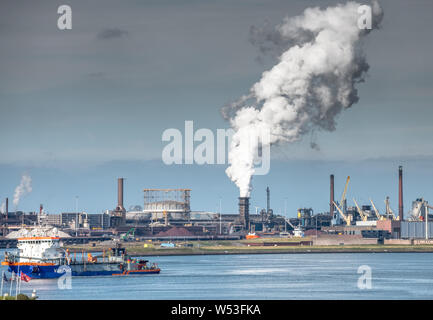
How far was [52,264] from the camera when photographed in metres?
118

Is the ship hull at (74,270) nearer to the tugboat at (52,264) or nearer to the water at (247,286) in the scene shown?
the tugboat at (52,264)

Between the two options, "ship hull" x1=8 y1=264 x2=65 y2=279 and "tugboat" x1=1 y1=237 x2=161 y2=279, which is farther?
"tugboat" x1=1 y1=237 x2=161 y2=279

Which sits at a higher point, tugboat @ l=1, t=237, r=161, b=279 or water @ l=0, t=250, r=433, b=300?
tugboat @ l=1, t=237, r=161, b=279

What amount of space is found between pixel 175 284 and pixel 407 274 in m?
40.1

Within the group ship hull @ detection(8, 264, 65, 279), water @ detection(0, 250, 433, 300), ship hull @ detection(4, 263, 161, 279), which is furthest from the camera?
ship hull @ detection(4, 263, 161, 279)

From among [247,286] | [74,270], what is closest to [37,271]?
[74,270]

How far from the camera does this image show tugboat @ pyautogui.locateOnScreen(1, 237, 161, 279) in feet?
378

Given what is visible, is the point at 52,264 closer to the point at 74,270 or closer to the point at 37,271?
the point at 37,271

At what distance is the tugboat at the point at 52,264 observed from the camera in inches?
4540

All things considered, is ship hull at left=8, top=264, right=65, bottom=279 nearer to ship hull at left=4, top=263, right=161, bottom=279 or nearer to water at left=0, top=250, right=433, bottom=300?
ship hull at left=4, top=263, right=161, bottom=279

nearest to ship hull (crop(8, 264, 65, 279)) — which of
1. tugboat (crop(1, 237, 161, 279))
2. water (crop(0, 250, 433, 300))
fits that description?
tugboat (crop(1, 237, 161, 279))

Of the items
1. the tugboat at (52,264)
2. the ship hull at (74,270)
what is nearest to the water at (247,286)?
the ship hull at (74,270)

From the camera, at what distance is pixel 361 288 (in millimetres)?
94688
